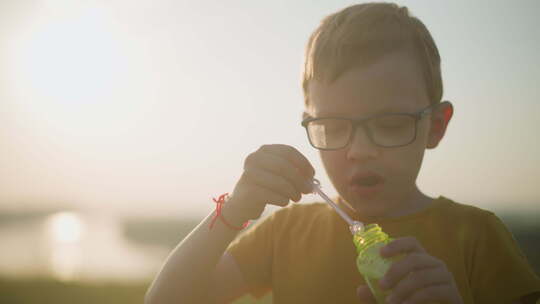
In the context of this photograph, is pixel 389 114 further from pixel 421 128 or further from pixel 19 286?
pixel 19 286

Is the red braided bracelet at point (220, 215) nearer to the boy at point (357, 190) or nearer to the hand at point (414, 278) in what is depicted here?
the boy at point (357, 190)

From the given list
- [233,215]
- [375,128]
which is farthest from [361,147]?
[233,215]

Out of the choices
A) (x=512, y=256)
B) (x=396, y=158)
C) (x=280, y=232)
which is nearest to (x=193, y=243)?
(x=280, y=232)

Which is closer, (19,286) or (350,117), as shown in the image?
(350,117)

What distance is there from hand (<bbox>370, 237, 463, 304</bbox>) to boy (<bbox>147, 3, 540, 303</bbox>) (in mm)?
318

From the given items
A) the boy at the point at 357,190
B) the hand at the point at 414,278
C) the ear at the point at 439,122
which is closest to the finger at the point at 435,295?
the hand at the point at 414,278

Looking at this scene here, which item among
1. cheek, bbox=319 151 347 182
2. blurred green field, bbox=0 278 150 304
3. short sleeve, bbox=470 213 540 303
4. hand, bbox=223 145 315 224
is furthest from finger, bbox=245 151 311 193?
blurred green field, bbox=0 278 150 304

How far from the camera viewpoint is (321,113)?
1.72 m

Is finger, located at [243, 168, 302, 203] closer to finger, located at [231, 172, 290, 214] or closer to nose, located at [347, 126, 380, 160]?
finger, located at [231, 172, 290, 214]

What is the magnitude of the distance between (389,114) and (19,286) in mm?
6063

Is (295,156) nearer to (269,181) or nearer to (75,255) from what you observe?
(269,181)

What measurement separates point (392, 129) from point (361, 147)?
14cm

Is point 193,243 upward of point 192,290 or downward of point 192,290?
upward

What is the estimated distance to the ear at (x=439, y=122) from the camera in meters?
1.89
